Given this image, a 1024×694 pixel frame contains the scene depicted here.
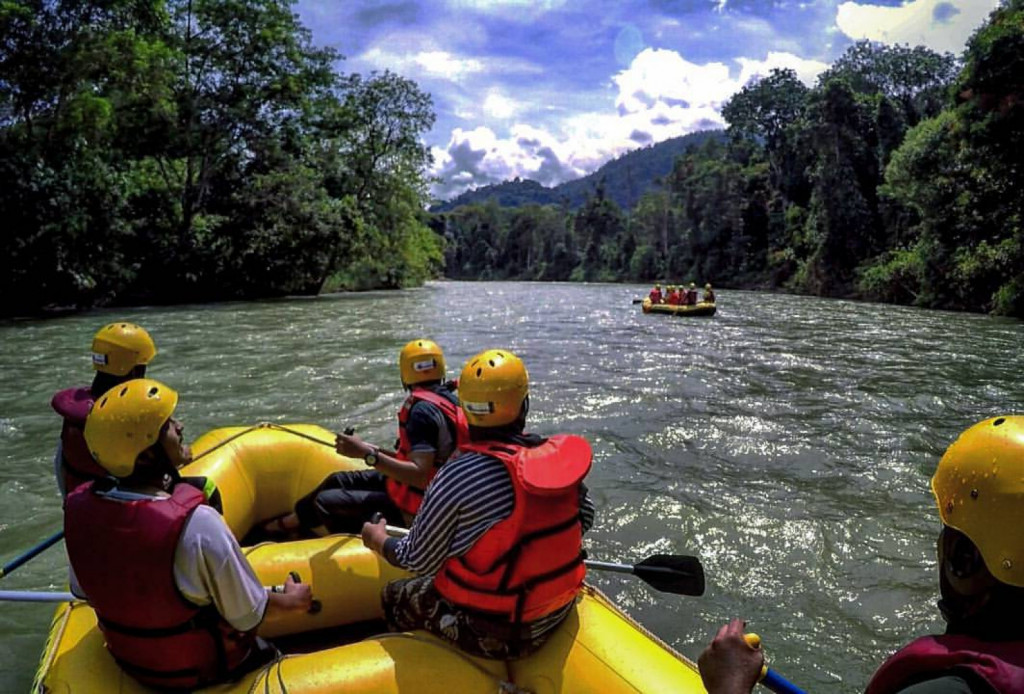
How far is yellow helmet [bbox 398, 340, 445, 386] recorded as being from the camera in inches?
151

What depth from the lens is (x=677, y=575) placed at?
3037 millimetres

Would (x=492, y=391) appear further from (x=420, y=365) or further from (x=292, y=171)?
(x=292, y=171)

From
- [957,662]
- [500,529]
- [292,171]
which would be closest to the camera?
[957,662]

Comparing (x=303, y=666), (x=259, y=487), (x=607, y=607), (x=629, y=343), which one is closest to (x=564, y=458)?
(x=607, y=607)

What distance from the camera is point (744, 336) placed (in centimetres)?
1580

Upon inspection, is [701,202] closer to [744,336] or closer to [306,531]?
[744,336]

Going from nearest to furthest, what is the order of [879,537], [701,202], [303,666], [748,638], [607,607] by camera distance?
[748,638] → [303,666] → [607,607] → [879,537] → [701,202]

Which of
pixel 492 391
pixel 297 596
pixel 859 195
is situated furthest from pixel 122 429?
pixel 859 195

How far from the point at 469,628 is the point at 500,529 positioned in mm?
395

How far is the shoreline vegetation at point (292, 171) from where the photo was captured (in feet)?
55.0

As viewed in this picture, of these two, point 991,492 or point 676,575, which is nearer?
point 991,492

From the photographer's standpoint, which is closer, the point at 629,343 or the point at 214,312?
the point at 629,343

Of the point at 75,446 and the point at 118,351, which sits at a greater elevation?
the point at 118,351

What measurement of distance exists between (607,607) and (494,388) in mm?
999
